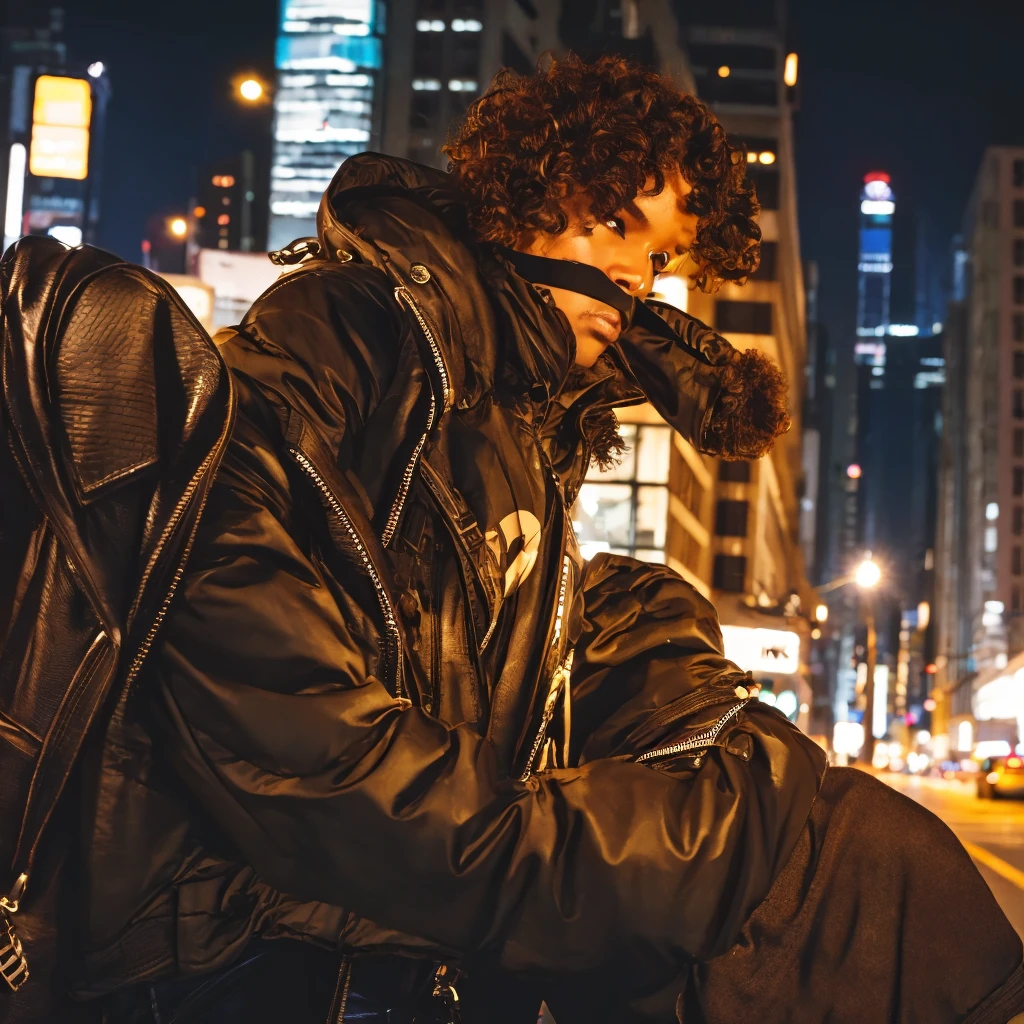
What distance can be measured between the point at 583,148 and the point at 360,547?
85 centimetres

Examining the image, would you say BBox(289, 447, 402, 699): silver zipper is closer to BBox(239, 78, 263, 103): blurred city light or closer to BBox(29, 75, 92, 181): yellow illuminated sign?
BBox(239, 78, 263, 103): blurred city light

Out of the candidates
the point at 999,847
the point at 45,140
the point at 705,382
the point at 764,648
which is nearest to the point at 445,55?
the point at 45,140

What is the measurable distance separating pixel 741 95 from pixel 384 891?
71326 millimetres

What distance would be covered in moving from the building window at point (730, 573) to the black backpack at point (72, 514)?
55.5 metres

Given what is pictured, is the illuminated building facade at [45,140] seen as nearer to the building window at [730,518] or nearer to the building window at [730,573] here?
the building window at [730,518]

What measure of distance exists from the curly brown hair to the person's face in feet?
0.08

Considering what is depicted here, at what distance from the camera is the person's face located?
7.04ft

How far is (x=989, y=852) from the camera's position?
1362 cm

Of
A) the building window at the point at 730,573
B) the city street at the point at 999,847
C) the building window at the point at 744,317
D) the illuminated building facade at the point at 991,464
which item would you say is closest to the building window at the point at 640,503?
the city street at the point at 999,847

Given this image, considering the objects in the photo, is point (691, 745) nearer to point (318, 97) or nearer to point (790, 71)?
point (790, 71)

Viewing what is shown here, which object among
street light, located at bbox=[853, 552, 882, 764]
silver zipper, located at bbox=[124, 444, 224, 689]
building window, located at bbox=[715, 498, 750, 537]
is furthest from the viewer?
building window, located at bbox=[715, 498, 750, 537]

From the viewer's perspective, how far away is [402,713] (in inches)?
59.6

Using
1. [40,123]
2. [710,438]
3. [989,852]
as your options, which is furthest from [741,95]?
[710,438]

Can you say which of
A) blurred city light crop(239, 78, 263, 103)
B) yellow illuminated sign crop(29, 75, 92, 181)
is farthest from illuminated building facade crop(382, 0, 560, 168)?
blurred city light crop(239, 78, 263, 103)
